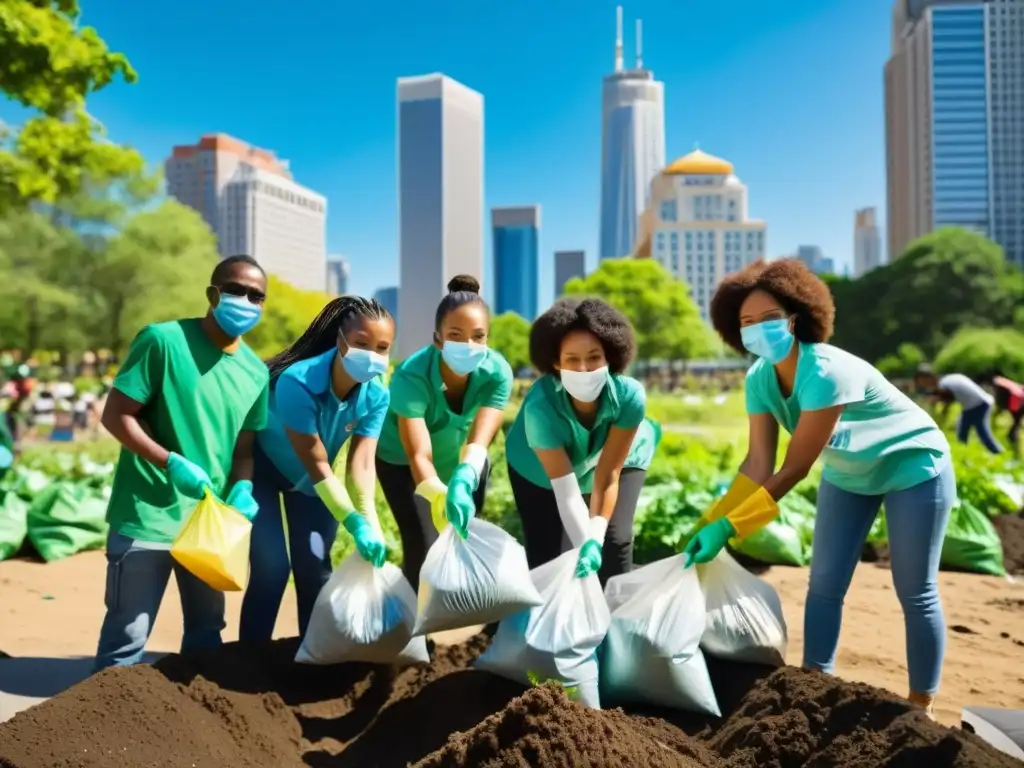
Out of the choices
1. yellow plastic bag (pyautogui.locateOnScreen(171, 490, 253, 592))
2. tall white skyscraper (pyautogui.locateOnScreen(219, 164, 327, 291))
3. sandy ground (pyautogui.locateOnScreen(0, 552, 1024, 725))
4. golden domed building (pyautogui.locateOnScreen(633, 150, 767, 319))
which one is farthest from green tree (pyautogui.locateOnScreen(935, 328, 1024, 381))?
tall white skyscraper (pyautogui.locateOnScreen(219, 164, 327, 291))

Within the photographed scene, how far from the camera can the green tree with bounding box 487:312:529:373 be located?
43.2 metres

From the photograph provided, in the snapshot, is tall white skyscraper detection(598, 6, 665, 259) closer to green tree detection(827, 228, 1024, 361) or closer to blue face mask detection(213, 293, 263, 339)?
green tree detection(827, 228, 1024, 361)

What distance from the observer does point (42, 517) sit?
569cm

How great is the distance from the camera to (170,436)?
2844 millimetres

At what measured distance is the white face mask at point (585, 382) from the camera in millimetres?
2848

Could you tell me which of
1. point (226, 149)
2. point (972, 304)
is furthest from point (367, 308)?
point (226, 149)

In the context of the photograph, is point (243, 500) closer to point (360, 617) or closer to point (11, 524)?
point (360, 617)

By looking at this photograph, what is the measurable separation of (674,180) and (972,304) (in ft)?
220

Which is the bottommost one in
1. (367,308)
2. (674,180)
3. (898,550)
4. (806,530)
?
(806,530)

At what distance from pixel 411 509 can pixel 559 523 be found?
0.56 metres

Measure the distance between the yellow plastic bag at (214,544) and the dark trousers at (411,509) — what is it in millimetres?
645

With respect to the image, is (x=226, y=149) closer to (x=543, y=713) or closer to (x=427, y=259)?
(x=427, y=259)

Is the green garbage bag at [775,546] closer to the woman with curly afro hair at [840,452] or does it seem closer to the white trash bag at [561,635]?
the woman with curly afro hair at [840,452]

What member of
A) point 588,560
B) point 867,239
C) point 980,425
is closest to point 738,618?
point 588,560
